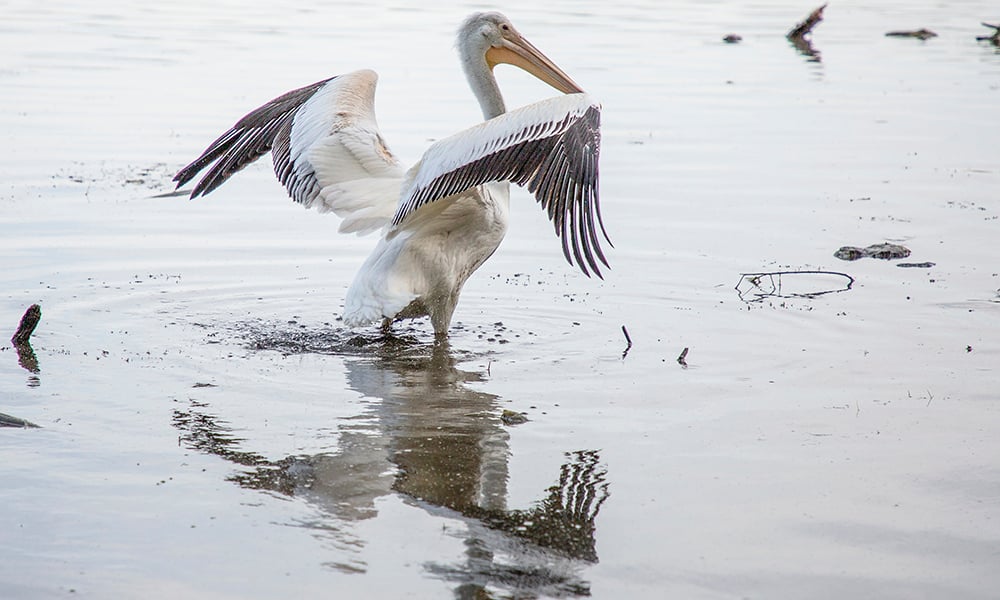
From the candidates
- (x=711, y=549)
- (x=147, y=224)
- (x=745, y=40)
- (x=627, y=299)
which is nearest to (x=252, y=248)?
(x=147, y=224)

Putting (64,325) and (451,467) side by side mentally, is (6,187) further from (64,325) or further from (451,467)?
(451,467)

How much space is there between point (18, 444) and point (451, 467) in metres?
1.36

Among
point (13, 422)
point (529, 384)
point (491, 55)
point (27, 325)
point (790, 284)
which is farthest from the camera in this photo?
point (790, 284)

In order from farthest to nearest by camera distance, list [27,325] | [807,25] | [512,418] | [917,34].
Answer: [917,34] < [807,25] < [27,325] < [512,418]

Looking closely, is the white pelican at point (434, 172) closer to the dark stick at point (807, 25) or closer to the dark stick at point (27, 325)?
the dark stick at point (27, 325)

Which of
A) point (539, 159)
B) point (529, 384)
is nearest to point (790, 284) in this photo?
point (529, 384)

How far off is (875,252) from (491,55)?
2.39 metres

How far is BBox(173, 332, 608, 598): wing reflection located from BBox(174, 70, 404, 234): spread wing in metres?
0.97

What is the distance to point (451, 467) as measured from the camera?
163 inches

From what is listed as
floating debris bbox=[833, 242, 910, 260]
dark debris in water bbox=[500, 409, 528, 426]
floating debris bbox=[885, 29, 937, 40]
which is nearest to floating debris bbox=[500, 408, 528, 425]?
dark debris in water bbox=[500, 409, 528, 426]

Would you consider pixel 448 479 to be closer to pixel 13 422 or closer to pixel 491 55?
pixel 13 422

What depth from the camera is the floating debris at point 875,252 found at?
7.07 m

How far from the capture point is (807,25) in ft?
58.6

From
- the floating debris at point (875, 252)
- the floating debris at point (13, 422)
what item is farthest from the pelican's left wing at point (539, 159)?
the floating debris at point (875, 252)
